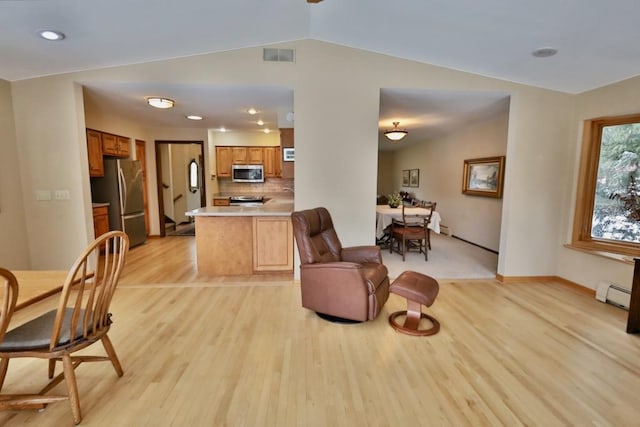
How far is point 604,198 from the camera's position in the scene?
3.50 m

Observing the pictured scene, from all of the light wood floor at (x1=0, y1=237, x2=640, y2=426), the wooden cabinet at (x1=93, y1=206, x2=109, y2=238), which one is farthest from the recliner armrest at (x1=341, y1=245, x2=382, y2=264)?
the wooden cabinet at (x1=93, y1=206, x2=109, y2=238)

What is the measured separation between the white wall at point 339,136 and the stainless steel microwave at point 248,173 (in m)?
3.69

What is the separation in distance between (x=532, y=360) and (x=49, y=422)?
122 inches

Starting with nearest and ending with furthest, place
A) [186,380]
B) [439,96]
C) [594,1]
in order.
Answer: [186,380] < [594,1] < [439,96]

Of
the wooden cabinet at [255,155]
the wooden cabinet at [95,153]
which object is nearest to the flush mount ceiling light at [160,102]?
the wooden cabinet at [95,153]

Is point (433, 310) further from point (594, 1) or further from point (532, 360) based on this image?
point (594, 1)

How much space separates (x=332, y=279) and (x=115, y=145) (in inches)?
190

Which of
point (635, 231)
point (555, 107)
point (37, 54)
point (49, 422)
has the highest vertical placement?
point (37, 54)

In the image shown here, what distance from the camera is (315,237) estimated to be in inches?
119

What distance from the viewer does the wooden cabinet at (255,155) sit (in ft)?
23.5

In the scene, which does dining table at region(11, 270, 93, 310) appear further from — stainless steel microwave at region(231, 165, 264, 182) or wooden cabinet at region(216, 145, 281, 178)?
wooden cabinet at region(216, 145, 281, 178)

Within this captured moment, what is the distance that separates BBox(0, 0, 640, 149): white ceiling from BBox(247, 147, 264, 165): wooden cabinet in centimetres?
341

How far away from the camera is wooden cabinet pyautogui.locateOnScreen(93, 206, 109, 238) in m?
4.72

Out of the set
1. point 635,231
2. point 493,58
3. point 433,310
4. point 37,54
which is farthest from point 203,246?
point 635,231
